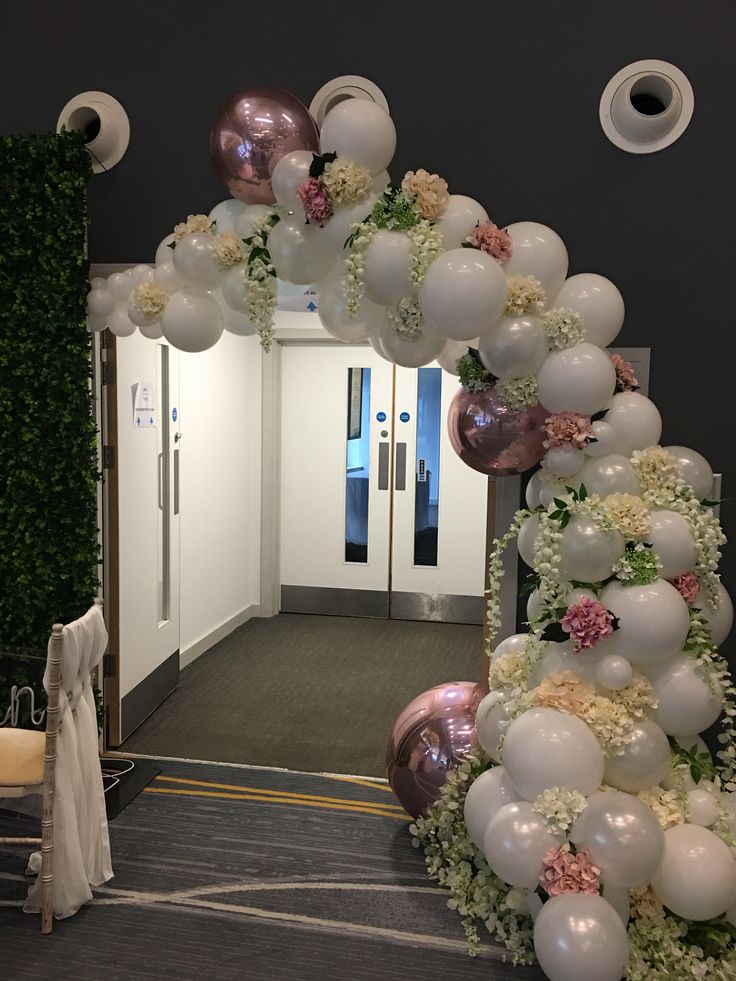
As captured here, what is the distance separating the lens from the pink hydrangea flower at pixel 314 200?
250 centimetres

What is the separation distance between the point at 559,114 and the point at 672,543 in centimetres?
175

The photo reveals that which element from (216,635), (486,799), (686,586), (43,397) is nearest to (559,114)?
(686,586)

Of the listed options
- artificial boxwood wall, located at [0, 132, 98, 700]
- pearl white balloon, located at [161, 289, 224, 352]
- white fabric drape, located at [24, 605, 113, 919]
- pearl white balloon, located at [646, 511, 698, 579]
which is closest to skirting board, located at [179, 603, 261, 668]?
artificial boxwood wall, located at [0, 132, 98, 700]

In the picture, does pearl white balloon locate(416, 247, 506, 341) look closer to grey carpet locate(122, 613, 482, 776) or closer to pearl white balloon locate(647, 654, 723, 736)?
pearl white balloon locate(647, 654, 723, 736)

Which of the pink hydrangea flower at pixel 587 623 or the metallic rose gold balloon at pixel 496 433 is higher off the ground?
the metallic rose gold balloon at pixel 496 433

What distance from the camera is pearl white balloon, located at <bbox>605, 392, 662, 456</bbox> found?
255cm

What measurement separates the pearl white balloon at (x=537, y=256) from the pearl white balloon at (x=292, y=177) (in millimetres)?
651

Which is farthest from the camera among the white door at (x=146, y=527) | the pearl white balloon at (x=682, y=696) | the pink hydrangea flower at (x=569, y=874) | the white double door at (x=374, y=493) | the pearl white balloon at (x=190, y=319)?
the white double door at (x=374, y=493)

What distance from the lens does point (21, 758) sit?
270cm

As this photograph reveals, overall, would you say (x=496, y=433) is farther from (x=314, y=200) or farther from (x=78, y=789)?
(x=78, y=789)

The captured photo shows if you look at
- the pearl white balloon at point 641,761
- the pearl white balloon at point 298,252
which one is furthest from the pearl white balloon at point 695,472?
the pearl white balloon at point 298,252

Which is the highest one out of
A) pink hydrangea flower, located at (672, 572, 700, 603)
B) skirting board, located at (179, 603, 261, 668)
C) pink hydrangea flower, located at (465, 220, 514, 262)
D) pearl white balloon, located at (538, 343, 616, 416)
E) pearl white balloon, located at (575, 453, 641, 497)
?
pink hydrangea flower, located at (465, 220, 514, 262)

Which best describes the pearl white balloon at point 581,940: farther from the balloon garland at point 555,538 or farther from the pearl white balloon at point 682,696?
the pearl white balloon at point 682,696

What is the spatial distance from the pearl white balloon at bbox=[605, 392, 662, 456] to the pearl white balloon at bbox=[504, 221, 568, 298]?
8.0 inches
